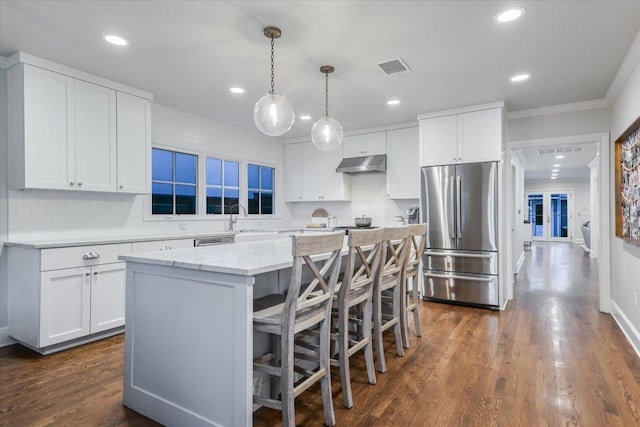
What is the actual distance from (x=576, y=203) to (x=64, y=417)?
1548 centimetres

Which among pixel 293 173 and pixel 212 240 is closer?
pixel 212 240

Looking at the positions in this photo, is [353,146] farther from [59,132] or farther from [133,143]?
[59,132]

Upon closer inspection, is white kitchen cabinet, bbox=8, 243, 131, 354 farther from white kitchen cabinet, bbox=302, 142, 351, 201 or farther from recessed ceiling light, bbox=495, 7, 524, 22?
recessed ceiling light, bbox=495, 7, 524, 22

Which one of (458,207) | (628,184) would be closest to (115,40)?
(458,207)

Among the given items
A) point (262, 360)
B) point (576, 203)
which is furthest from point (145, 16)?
point (576, 203)

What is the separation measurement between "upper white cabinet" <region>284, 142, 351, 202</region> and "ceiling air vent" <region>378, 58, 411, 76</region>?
2.64 m

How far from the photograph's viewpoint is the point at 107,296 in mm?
3316

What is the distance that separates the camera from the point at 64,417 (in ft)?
6.75

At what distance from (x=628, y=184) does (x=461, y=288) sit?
1973 mm

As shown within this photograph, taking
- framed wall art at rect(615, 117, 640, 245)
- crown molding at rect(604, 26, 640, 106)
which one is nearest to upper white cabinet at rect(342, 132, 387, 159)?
crown molding at rect(604, 26, 640, 106)

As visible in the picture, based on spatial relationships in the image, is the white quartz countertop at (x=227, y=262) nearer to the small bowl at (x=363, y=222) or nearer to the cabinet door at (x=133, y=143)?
the cabinet door at (x=133, y=143)

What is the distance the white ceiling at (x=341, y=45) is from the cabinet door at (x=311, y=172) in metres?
2.02

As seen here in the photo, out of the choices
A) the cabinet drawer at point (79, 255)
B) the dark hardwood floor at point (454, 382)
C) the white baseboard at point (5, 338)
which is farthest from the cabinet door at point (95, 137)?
the dark hardwood floor at point (454, 382)

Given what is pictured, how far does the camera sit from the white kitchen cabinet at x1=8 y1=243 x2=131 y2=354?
115 inches
